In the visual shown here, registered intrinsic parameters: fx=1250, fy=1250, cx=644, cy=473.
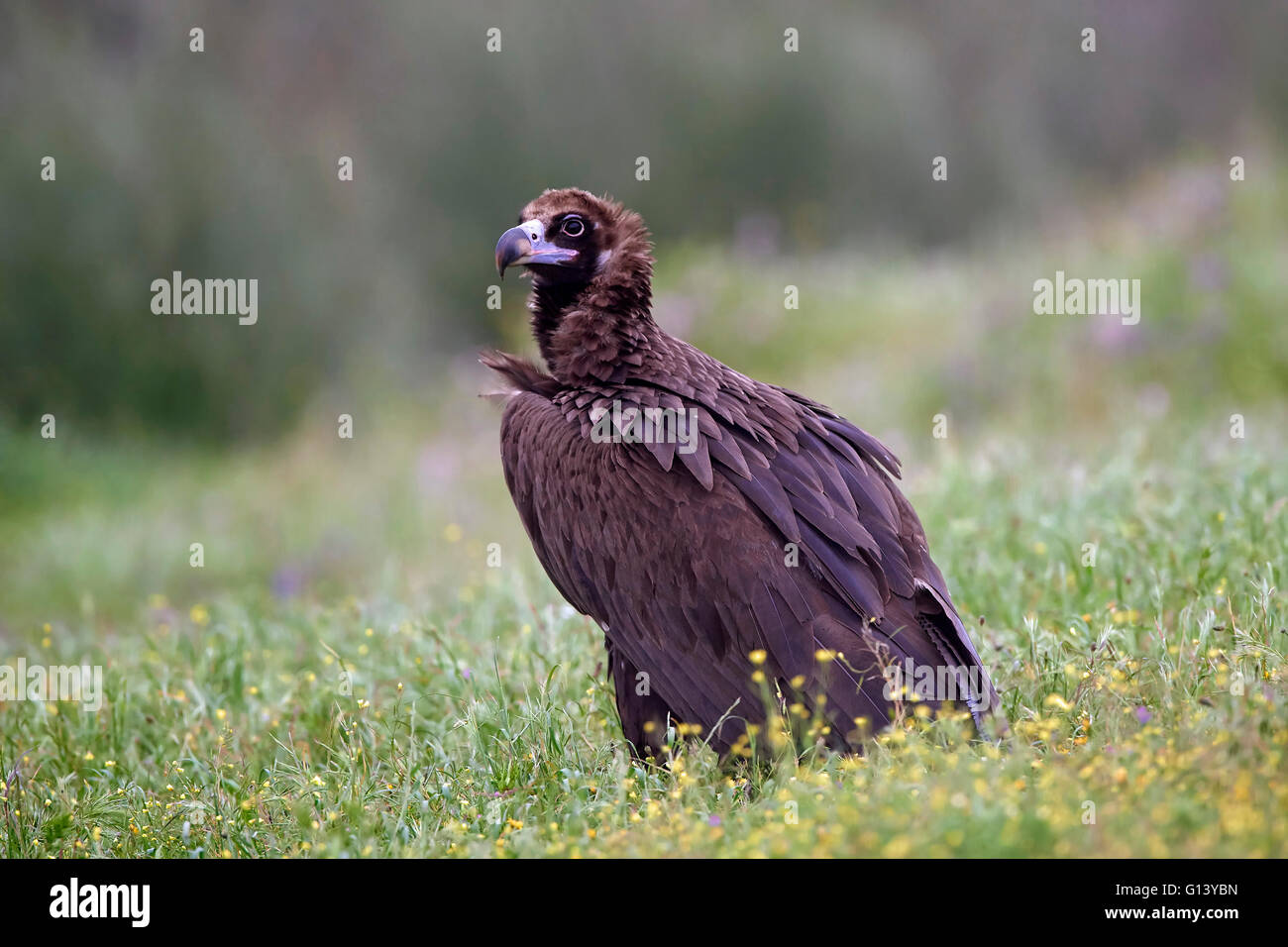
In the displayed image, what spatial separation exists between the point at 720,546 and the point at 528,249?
1.57m

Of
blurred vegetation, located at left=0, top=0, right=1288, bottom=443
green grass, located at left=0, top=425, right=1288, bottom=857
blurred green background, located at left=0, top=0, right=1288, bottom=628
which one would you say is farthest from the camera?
blurred vegetation, located at left=0, top=0, right=1288, bottom=443

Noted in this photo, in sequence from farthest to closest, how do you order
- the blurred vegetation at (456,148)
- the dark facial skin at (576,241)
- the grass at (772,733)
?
the blurred vegetation at (456,148), the dark facial skin at (576,241), the grass at (772,733)

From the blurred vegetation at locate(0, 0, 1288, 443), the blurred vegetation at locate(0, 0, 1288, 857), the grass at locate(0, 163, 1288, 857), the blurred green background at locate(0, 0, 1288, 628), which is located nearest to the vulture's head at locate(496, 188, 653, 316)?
the grass at locate(0, 163, 1288, 857)

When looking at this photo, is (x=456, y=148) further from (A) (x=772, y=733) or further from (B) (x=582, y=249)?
(A) (x=772, y=733)

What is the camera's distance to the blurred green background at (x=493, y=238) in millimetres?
11648

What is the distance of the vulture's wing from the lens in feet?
14.3

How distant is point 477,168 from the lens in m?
19.6

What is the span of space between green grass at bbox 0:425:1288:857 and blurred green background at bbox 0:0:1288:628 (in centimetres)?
134

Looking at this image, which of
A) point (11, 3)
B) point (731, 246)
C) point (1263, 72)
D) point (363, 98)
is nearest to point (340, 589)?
point (731, 246)

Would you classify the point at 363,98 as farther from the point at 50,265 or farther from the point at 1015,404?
the point at 1015,404

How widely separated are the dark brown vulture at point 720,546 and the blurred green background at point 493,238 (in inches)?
121

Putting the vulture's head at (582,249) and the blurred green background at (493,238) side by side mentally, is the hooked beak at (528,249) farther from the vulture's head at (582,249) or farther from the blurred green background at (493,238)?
the blurred green background at (493,238)

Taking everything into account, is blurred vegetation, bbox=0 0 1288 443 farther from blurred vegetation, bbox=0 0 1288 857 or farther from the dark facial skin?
the dark facial skin

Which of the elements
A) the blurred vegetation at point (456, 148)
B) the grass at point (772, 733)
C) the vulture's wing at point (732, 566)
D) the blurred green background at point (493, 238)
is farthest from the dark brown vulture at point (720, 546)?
the blurred vegetation at point (456, 148)
